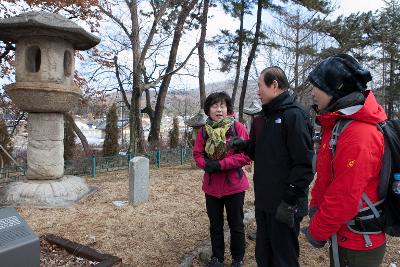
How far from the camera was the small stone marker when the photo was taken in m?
5.62

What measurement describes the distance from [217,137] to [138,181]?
2.67 metres

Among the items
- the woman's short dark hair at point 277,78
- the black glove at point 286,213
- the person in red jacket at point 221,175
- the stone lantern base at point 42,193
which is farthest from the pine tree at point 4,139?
the black glove at point 286,213

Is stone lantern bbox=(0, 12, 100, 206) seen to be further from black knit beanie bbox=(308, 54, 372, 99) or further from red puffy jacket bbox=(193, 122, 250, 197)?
black knit beanie bbox=(308, 54, 372, 99)

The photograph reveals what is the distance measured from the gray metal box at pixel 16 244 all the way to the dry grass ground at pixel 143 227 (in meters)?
1.37

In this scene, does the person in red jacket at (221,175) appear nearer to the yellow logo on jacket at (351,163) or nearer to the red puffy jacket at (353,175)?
the red puffy jacket at (353,175)

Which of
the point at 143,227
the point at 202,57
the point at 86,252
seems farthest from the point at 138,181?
the point at 202,57

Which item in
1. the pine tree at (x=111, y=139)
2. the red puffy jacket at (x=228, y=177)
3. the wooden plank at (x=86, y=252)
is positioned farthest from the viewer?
the pine tree at (x=111, y=139)

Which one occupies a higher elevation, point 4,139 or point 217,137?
point 217,137

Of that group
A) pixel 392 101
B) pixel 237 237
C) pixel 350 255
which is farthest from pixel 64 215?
pixel 392 101

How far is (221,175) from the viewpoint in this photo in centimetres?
338

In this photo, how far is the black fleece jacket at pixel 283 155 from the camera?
2.43 m

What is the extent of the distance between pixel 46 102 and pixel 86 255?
10.7 ft

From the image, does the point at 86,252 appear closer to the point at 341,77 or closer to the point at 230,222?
the point at 230,222

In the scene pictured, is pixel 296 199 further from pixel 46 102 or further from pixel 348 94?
pixel 46 102
